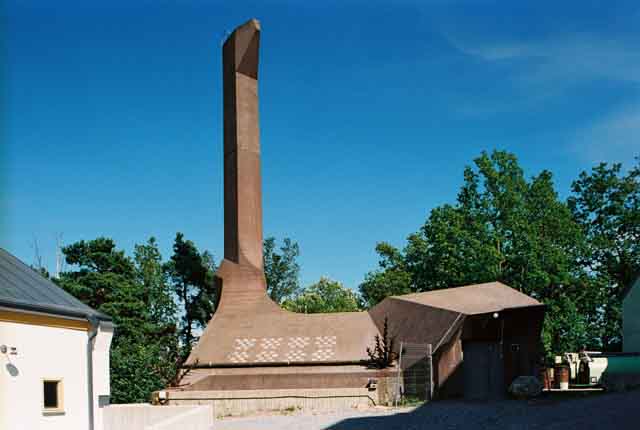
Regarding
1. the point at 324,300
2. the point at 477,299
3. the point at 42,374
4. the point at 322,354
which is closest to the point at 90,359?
the point at 42,374

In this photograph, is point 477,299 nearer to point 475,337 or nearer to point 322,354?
point 475,337

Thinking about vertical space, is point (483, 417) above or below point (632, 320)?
below

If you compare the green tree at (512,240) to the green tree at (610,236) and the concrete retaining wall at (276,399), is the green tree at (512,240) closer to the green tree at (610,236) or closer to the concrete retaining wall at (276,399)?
the green tree at (610,236)

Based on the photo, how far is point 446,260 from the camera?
37.9 meters

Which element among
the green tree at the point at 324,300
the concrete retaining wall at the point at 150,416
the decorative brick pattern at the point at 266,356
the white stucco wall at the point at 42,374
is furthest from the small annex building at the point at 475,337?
the green tree at the point at 324,300

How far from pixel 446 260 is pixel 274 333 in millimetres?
14955

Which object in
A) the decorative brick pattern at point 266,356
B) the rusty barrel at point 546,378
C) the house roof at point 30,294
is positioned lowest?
the rusty barrel at point 546,378

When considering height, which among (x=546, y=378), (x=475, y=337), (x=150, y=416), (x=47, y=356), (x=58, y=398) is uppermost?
(x=47, y=356)

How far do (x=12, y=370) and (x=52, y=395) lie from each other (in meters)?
1.46

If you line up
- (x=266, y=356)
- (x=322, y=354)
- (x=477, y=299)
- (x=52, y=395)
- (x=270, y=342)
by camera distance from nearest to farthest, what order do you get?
(x=52, y=395) < (x=322, y=354) < (x=266, y=356) < (x=477, y=299) < (x=270, y=342)

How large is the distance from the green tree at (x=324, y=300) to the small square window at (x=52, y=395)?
38908 mm

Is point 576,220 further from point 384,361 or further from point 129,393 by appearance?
point 129,393

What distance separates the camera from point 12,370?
41.9ft

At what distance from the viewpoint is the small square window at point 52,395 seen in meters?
13.7
